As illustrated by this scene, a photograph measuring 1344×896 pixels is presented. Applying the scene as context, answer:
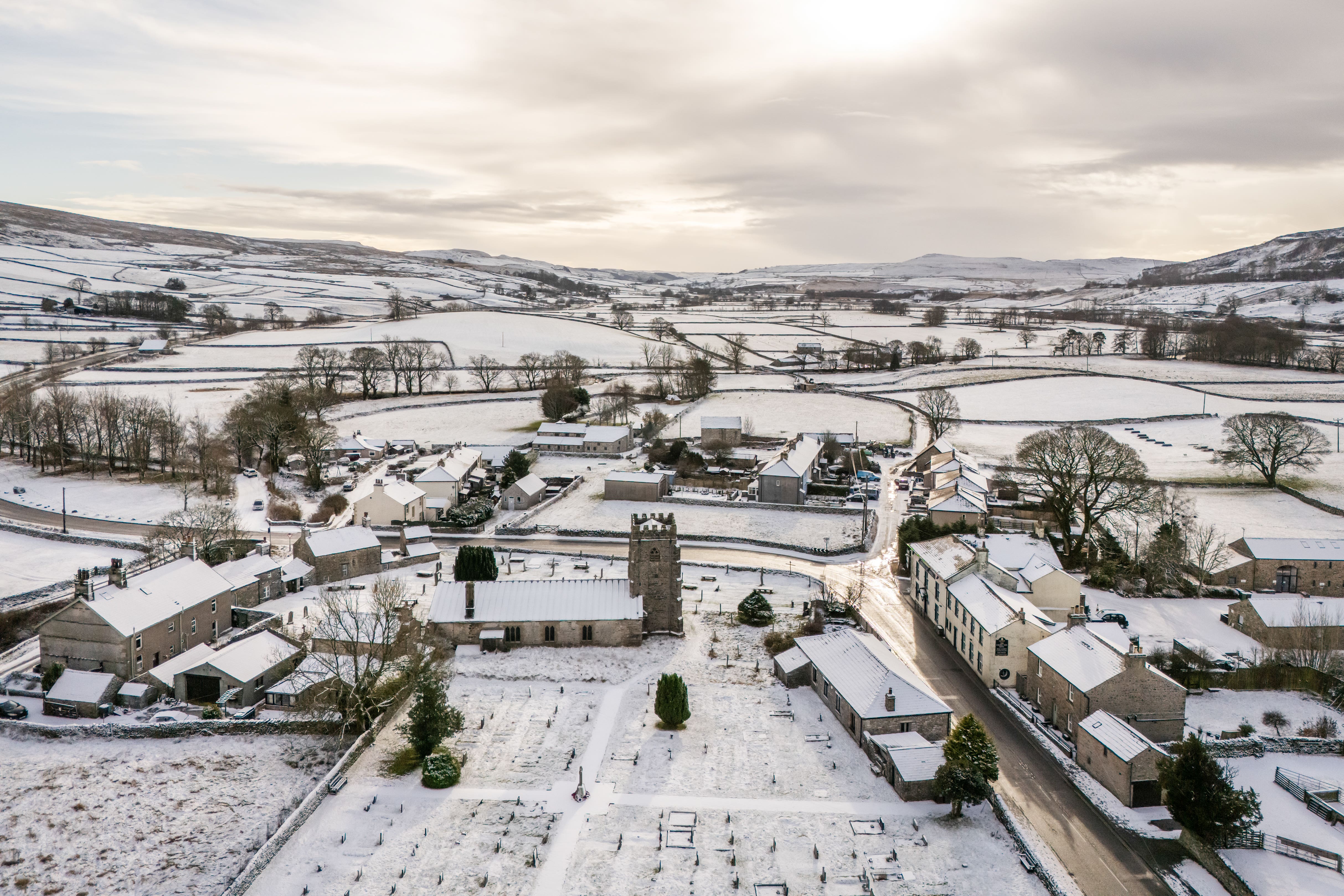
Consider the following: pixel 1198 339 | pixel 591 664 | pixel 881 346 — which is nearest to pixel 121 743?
pixel 591 664

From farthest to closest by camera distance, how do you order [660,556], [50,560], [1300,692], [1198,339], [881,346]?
[881,346] < [1198,339] < [50,560] < [660,556] < [1300,692]

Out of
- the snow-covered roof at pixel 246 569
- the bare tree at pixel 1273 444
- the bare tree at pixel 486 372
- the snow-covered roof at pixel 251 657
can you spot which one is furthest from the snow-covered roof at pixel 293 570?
the bare tree at pixel 486 372

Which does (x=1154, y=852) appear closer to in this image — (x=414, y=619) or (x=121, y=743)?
(x=414, y=619)

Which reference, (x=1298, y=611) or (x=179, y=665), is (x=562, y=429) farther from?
(x=1298, y=611)

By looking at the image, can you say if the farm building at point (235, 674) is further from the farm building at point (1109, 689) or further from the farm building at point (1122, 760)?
the farm building at point (1122, 760)

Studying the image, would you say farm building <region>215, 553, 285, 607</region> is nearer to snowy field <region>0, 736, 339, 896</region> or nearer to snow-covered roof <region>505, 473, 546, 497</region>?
snowy field <region>0, 736, 339, 896</region>

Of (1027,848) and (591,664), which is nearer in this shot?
(1027,848)

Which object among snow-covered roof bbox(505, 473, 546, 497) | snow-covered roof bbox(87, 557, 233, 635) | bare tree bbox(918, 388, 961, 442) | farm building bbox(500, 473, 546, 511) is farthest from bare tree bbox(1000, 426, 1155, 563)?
snow-covered roof bbox(87, 557, 233, 635)
